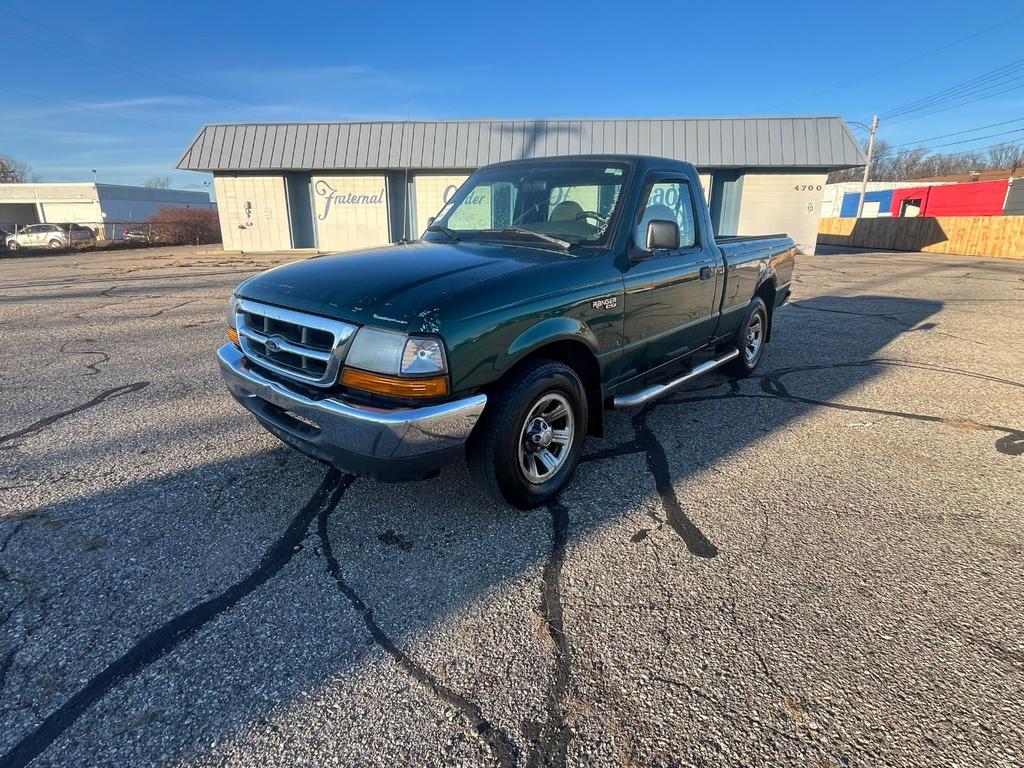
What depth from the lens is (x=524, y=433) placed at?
309cm

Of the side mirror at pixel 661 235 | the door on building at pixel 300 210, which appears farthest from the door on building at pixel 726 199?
the side mirror at pixel 661 235

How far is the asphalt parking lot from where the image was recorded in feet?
6.18

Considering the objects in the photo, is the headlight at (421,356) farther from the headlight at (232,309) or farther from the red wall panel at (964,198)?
the red wall panel at (964,198)

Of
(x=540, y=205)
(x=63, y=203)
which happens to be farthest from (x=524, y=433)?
(x=63, y=203)

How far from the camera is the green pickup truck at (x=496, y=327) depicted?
2.59 metres

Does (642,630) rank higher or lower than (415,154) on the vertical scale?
lower

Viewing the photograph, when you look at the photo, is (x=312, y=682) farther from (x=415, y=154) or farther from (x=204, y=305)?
(x=415, y=154)

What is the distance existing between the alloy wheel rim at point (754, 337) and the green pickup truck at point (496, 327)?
1355 mm

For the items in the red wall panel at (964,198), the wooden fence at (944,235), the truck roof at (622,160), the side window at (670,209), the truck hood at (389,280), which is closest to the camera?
the truck hood at (389,280)

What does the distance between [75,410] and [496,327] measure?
4.12 meters

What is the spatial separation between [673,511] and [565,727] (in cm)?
161

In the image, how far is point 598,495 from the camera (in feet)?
11.3

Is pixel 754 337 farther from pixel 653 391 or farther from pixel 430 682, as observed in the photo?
pixel 430 682

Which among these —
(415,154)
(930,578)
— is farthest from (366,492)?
(415,154)
